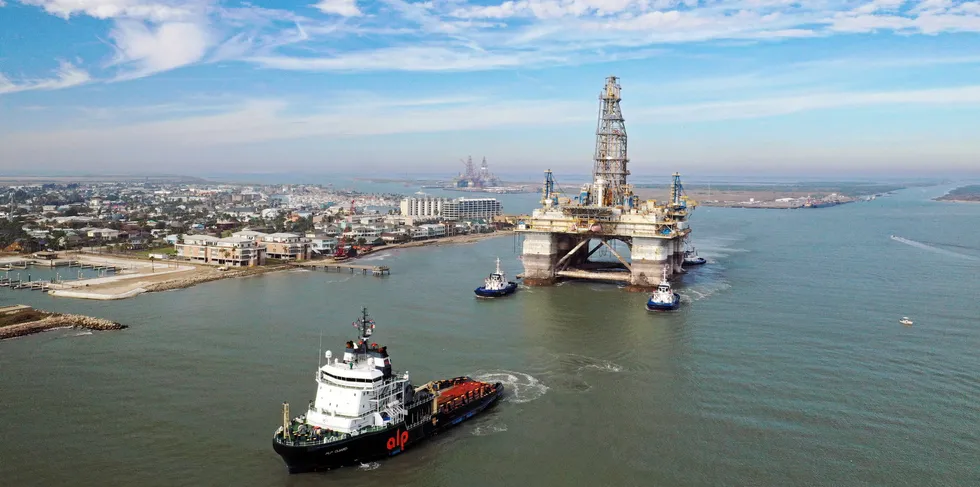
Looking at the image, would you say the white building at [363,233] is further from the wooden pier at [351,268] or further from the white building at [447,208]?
the white building at [447,208]

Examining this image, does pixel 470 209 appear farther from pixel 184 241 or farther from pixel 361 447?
pixel 361 447

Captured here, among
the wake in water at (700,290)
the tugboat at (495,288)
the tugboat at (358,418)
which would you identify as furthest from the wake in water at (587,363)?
the wake in water at (700,290)

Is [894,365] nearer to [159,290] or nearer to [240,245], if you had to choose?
[159,290]

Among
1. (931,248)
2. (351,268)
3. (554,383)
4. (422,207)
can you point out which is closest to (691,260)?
(931,248)

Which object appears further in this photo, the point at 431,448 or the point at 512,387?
the point at 512,387

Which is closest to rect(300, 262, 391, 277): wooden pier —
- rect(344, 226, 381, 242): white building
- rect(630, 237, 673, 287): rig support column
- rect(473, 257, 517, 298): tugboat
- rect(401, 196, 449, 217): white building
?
rect(473, 257, 517, 298): tugboat

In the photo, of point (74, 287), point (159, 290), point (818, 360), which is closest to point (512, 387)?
point (818, 360)

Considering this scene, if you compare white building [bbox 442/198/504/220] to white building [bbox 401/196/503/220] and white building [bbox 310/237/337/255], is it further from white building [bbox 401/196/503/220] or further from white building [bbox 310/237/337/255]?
white building [bbox 310/237/337/255]
